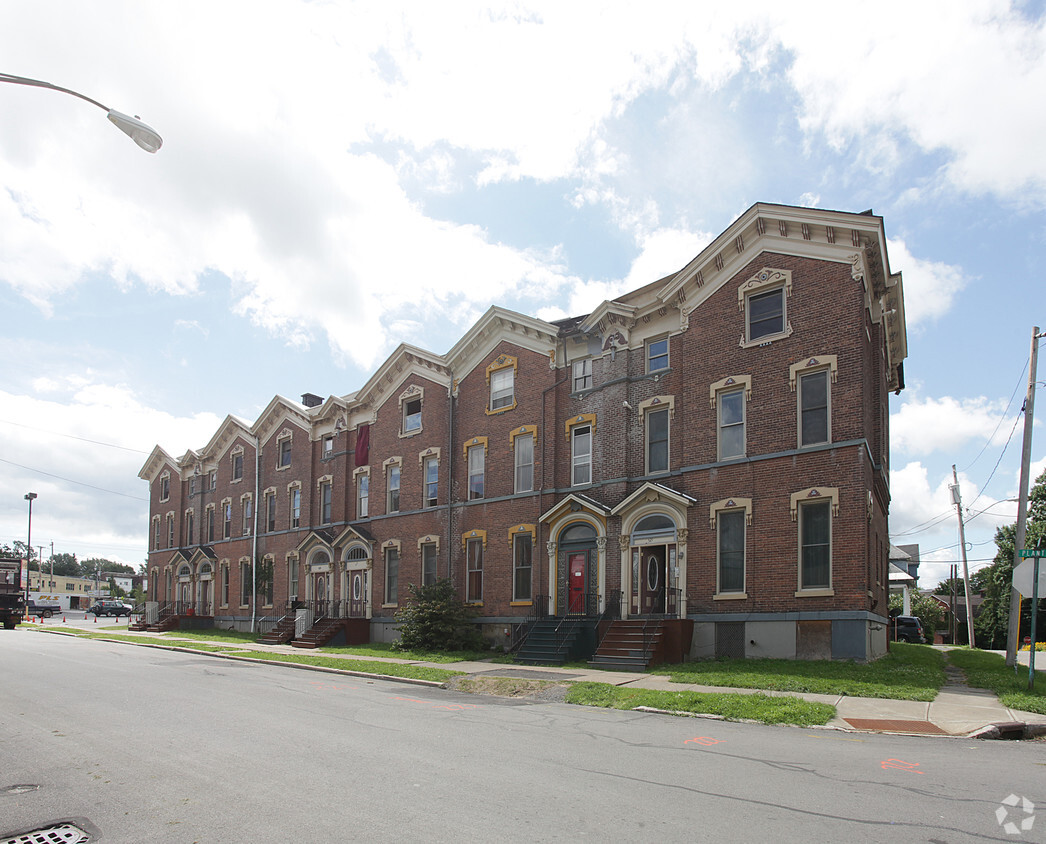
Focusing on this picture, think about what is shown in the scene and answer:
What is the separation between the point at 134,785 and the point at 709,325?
61.7 ft

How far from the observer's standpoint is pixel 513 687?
57.2 ft

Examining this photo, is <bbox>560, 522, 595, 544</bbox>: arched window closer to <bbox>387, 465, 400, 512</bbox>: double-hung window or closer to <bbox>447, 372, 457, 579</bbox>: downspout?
<bbox>447, 372, 457, 579</bbox>: downspout

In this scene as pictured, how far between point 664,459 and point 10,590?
40018 mm

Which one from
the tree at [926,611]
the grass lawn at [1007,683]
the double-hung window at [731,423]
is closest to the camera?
the grass lawn at [1007,683]

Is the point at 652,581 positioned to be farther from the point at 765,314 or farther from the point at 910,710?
the point at 910,710

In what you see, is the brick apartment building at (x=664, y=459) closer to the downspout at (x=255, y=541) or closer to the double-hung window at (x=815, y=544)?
the double-hung window at (x=815, y=544)

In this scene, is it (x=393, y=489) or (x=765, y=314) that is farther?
(x=393, y=489)

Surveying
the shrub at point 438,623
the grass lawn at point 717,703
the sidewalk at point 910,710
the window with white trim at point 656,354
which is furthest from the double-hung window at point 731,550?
the shrub at point 438,623

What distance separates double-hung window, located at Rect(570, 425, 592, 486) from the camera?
85.9 ft

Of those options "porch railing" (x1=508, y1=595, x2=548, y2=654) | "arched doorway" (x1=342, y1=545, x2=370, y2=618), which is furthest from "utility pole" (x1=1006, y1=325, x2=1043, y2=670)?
"arched doorway" (x1=342, y1=545, x2=370, y2=618)

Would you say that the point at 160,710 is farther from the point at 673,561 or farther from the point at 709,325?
the point at 709,325

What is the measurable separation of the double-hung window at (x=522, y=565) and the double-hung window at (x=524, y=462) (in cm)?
169

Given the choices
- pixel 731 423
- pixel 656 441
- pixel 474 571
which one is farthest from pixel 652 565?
pixel 474 571

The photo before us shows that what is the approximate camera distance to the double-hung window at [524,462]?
27.8m
